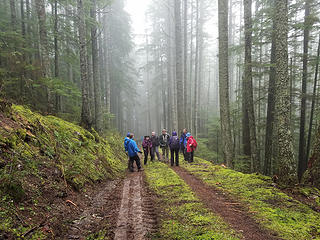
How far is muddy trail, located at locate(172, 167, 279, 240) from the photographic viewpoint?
9.16ft

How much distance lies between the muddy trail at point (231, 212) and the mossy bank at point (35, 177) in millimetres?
2893

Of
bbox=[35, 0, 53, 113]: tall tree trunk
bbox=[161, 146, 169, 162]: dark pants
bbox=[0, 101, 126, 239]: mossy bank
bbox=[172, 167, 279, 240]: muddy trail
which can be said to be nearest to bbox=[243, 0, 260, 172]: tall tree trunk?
bbox=[161, 146, 169, 162]: dark pants

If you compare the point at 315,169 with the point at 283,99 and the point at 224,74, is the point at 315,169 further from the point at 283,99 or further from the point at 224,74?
the point at 224,74

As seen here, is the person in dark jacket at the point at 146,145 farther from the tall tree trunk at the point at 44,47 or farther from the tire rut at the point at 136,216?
the tall tree trunk at the point at 44,47

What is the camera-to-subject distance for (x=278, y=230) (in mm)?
2838

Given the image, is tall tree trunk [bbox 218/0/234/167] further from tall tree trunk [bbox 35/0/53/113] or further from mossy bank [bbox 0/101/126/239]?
tall tree trunk [bbox 35/0/53/113]

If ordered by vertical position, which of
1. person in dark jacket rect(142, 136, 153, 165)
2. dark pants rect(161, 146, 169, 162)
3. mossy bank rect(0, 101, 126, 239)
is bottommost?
dark pants rect(161, 146, 169, 162)

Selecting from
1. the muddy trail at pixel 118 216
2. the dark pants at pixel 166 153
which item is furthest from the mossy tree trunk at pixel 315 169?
the dark pants at pixel 166 153

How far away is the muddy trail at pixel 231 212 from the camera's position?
2791mm

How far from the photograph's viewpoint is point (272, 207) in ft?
12.0

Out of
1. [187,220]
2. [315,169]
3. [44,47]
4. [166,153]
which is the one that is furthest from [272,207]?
[44,47]

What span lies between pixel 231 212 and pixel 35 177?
158 inches

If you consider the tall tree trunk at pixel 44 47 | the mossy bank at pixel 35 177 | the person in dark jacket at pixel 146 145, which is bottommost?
the person in dark jacket at pixel 146 145

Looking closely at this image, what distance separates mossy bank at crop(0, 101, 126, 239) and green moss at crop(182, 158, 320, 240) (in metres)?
3.58
